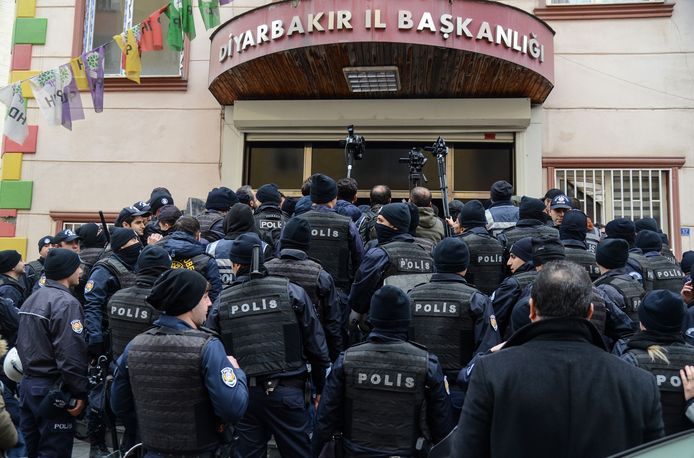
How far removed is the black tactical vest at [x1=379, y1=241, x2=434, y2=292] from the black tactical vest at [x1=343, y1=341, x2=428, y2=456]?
4.48 feet

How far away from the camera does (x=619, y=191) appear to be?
1038cm

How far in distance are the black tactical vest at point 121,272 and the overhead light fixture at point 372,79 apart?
17.0 feet

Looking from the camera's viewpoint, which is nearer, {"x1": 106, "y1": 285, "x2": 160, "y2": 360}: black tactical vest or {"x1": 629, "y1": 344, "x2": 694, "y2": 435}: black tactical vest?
{"x1": 629, "y1": 344, "x2": 694, "y2": 435}: black tactical vest

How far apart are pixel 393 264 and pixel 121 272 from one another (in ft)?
7.67

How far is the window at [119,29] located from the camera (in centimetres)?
1170

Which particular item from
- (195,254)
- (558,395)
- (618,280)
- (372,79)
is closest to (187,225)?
(195,254)

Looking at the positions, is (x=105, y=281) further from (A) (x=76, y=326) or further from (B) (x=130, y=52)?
(B) (x=130, y=52)

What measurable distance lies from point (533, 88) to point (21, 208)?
8.91m

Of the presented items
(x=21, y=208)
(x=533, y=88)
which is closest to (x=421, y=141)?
(x=533, y=88)

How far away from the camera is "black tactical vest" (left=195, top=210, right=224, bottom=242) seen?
6895 millimetres

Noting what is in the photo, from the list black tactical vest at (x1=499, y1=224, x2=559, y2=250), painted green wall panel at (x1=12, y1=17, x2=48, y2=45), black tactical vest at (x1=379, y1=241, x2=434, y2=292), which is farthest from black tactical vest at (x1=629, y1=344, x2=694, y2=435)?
painted green wall panel at (x1=12, y1=17, x2=48, y2=45)

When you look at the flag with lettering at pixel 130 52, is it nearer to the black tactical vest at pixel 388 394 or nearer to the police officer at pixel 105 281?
the police officer at pixel 105 281

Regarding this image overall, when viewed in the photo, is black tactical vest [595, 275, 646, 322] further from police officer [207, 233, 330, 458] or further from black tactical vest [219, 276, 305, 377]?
black tactical vest [219, 276, 305, 377]

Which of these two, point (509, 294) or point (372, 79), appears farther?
point (372, 79)
